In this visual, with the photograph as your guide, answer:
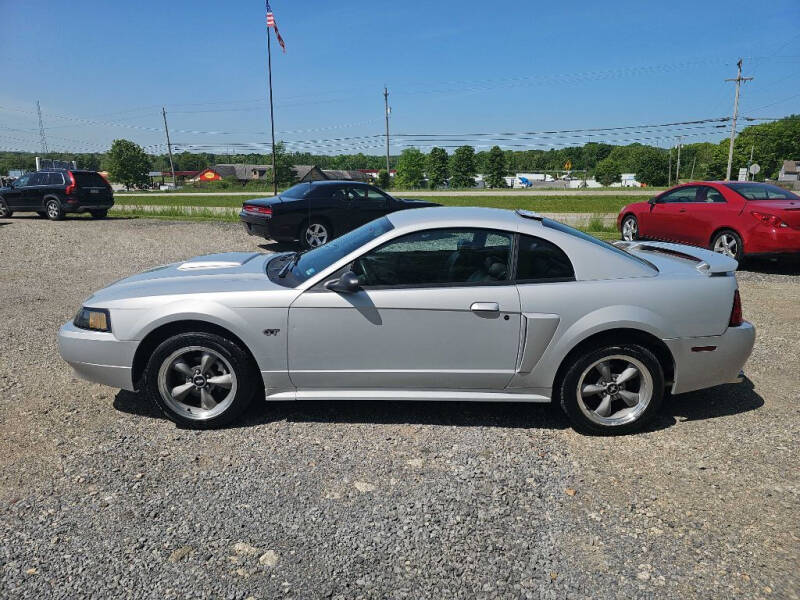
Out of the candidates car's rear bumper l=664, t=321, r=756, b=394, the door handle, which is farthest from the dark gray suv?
Answer: car's rear bumper l=664, t=321, r=756, b=394

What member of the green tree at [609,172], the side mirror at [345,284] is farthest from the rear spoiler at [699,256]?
the green tree at [609,172]

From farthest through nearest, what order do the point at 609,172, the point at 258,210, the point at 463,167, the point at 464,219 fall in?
1. the point at 609,172
2. the point at 463,167
3. the point at 258,210
4. the point at 464,219

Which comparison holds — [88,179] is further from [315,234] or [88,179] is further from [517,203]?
[517,203]

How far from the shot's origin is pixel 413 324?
374cm

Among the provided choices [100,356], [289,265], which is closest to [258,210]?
[289,265]

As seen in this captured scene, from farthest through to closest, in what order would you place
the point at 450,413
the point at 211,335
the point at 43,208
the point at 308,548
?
the point at 43,208
the point at 450,413
the point at 211,335
the point at 308,548

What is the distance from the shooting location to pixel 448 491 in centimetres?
324

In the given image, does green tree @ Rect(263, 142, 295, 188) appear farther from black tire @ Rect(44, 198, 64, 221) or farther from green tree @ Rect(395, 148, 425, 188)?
black tire @ Rect(44, 198, 64, 221)

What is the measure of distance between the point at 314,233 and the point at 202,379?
8588 mm

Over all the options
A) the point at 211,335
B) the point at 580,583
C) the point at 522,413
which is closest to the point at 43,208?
the point at 211,335

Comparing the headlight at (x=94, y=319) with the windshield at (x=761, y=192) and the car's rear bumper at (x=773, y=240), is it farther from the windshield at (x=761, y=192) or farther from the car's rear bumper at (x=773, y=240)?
the windshield at (x=761, y=192)

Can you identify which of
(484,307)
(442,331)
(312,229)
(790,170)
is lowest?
(312,229)

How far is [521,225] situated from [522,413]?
1.42 m

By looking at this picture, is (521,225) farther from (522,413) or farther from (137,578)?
(137,578)
